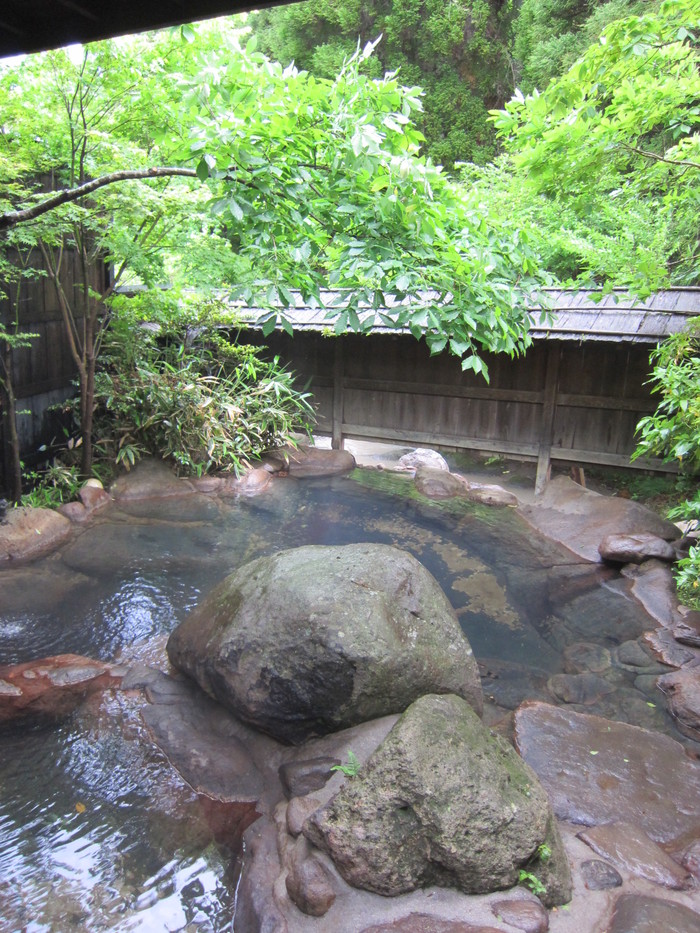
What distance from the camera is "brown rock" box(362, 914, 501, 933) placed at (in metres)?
2.60

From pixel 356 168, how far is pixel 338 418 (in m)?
7.66

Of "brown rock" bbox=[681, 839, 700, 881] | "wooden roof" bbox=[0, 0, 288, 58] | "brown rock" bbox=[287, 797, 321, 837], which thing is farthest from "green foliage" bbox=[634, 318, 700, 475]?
"wooden roof" bbox=[0, 0, 288, 58]

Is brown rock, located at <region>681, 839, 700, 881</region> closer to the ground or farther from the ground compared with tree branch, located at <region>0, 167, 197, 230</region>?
closer to the ground

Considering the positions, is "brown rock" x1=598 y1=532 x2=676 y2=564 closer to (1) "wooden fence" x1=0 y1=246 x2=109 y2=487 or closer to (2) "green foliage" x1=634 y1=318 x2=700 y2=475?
(2) "green foliage" x1=634 y1=318 x2=700 y2=475

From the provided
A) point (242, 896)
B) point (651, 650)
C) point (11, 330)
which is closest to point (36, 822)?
point (242, 896)

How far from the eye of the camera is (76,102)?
20.8ft

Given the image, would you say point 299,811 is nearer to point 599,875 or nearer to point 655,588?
point 599,875

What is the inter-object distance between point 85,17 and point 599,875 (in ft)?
13.8

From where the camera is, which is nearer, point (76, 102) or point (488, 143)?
point (76, 102)

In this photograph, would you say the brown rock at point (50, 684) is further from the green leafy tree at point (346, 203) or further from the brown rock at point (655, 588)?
the brown rock at point (655, 588)

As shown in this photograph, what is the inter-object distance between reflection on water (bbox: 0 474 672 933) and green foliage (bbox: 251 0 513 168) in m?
9.80

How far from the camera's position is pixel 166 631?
5.41 meters

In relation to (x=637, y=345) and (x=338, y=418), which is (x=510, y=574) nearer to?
(x=637, y=345)

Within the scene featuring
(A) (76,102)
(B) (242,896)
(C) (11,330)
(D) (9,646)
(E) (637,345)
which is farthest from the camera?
(E) (637,345)
